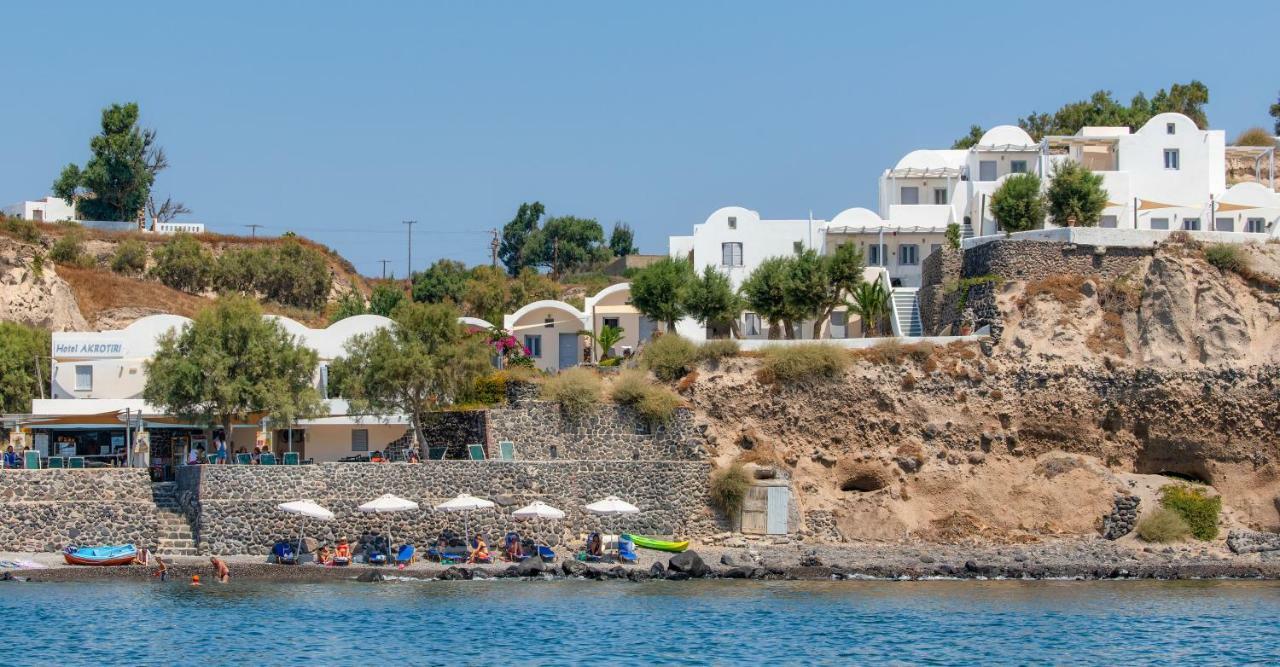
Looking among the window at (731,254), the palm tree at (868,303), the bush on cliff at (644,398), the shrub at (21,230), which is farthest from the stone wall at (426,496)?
the shrub at (21,230)

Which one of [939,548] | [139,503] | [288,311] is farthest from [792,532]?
[288,311]

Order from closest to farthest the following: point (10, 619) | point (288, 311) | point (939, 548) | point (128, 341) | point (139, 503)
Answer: point (10, 619), point (139, 503), point (939, 548), point (128, 341), point (288, 311)

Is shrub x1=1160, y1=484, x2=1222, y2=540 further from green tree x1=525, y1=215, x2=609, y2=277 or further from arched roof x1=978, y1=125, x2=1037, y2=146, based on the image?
green tree x1=525, y1=215, x2=609, y2=277

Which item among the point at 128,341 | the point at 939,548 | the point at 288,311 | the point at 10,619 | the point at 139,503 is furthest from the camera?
the point at 288,311

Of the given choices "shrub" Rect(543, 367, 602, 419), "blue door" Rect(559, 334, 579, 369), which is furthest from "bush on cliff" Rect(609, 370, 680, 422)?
"blue door" Rect(559, 334, 579, 369)

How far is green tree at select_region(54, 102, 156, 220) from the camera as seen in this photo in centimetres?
9194

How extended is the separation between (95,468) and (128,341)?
1035 cm

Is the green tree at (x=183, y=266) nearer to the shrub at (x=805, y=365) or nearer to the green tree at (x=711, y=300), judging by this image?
the green tree at (x=711, y=300)

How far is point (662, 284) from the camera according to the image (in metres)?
57.9

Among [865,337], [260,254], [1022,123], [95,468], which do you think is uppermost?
[1022,123]

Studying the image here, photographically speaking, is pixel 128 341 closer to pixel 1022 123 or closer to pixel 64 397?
pixel 64 397

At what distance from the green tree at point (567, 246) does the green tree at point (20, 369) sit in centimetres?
4693

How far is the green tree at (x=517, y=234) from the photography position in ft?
351

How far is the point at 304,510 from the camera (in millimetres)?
43625
